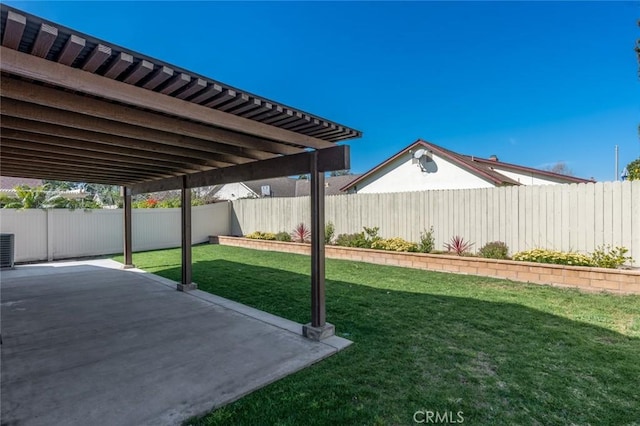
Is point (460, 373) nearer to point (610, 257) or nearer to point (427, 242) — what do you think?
point (610, 257)

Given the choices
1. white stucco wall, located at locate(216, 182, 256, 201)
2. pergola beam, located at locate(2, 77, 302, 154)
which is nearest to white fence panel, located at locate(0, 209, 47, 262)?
pergola beam, located at locate(2, 77, 302, 154)

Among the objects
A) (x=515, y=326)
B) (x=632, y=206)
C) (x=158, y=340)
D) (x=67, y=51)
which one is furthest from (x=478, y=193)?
(x=67, y=51)

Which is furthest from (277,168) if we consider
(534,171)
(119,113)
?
(534,171)

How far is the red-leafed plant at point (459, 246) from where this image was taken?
8992mm

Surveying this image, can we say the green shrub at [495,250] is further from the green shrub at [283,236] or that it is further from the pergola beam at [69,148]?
the green shrub at [283,236]

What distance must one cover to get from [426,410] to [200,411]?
173cm

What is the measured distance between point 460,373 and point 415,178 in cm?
1342

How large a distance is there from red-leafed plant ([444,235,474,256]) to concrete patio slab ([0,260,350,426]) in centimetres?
610

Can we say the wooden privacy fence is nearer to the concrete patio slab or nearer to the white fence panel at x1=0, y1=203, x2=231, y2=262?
the concrete patio slab

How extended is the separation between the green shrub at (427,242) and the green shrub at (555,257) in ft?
7.32

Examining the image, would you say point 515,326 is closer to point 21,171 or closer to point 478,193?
point 478,193

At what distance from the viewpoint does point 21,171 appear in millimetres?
6918

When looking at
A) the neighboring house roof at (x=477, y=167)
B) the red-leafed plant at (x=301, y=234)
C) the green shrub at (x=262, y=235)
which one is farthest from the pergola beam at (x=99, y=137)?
the neighboring house roof at (x=477, y=167)

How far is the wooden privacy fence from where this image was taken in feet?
22.3
